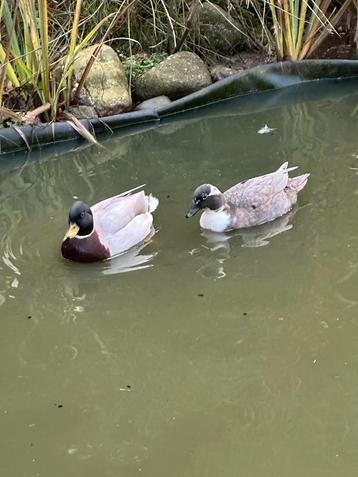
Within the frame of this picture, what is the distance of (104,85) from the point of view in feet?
24.7

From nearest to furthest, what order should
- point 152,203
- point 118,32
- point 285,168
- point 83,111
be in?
point 152,203 < point 285,168 < point 83,111 < point 118,32

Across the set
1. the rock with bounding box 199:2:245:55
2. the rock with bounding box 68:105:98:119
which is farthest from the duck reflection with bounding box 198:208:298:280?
the rock with bounding box 199:2:245:55

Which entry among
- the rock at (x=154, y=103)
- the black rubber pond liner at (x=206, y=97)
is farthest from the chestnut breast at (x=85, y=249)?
the rock at (x=154, y=103)

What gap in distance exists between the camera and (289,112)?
722 centimetres

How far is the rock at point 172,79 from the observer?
7734mm

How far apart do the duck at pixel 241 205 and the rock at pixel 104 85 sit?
269 centimetres

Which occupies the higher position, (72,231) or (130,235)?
(72,231)

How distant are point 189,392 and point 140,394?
234 mm

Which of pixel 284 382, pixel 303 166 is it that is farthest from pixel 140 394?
pixel 303 166

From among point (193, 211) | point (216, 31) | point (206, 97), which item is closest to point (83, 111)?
point (206, 97)

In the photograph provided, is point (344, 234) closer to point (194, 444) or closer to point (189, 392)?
point (189, 392)

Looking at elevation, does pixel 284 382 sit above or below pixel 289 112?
above

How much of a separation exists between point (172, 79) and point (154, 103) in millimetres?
353

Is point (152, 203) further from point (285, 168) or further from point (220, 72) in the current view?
point (220, 72)
